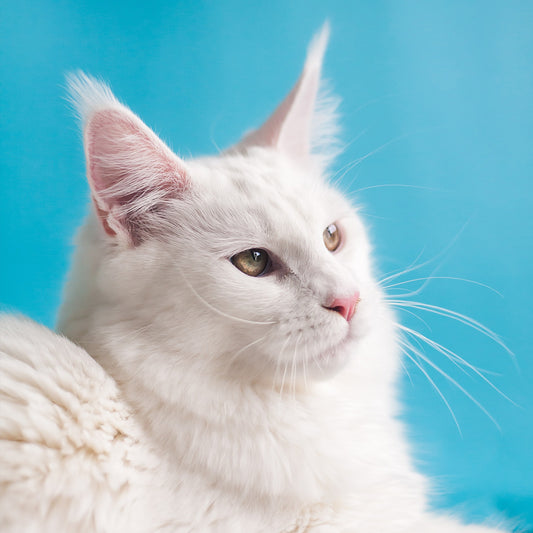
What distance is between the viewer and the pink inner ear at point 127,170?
1.37 meters

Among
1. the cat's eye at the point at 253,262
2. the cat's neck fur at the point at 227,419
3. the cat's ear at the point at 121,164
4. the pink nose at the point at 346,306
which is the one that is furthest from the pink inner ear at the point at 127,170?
the pink nose at the point at 346,306

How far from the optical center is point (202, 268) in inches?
55.4

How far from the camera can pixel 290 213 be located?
1.46m

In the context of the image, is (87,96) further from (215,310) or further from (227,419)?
(227,419)

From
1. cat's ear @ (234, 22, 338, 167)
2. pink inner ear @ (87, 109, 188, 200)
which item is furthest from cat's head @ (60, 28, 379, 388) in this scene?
cat's ear @ (234, 22, 338, 167)

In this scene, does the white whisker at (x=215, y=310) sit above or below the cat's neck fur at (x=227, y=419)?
above

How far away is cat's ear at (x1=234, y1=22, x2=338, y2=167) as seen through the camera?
70.2 inches

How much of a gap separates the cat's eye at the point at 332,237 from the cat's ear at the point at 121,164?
0.39 metres

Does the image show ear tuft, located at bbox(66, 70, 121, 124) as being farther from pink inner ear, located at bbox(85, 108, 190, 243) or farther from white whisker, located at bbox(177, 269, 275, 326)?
white whisker, located at bbox(177, 269, 275, 326)

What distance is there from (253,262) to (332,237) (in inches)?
11.7

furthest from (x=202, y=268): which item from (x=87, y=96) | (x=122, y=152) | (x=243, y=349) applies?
(x=87, y=96)

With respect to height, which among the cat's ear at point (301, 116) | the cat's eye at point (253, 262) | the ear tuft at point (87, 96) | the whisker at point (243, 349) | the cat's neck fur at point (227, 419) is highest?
the cat's ear at point (301, 116)

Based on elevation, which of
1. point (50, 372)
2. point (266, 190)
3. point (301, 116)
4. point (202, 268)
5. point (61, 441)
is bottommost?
point (61, 441)

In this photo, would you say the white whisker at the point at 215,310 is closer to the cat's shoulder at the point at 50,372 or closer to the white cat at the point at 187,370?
the white cat at the point at 187,370
